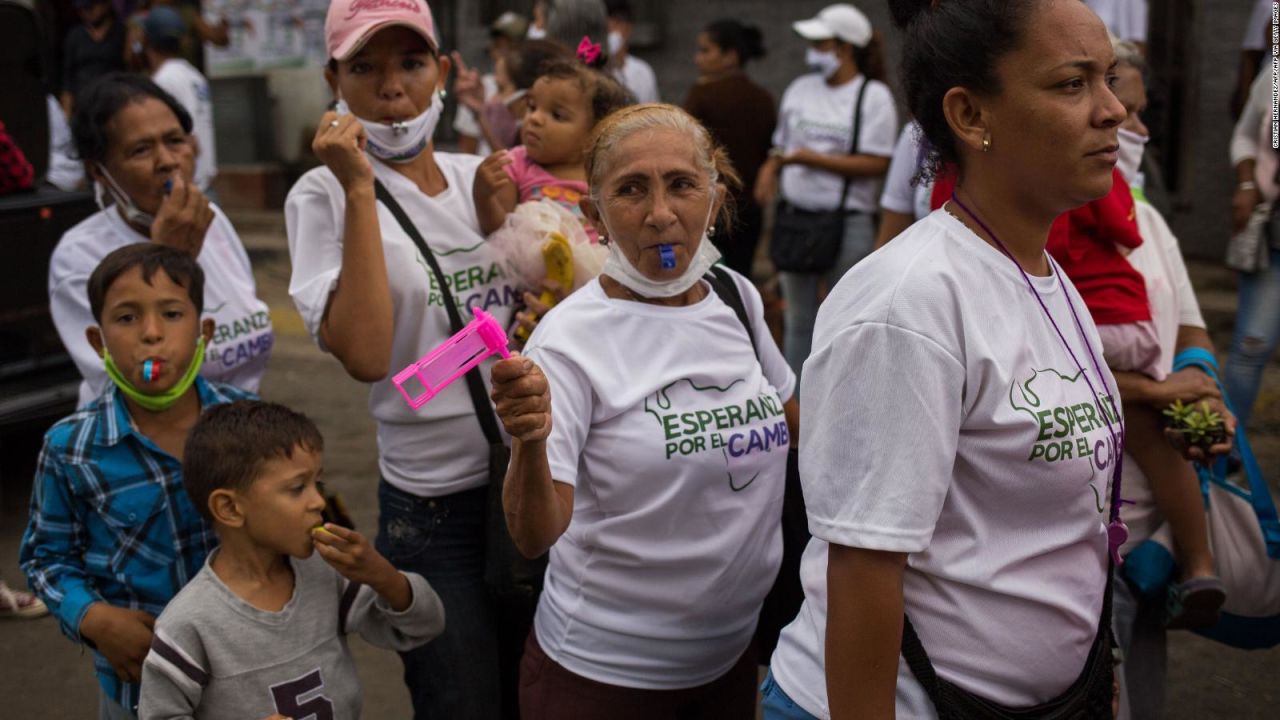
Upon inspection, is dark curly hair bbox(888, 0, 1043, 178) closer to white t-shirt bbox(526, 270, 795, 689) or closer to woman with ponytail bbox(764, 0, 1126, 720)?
woman with ponytail bbox(764, 0, 1126, 720)

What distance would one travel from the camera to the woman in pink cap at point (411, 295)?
300cm

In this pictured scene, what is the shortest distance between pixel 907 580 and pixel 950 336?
388mm

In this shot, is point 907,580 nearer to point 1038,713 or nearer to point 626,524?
point 1038,713

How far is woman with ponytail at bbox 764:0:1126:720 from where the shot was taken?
6.09ft

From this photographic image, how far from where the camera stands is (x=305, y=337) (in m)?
9.97

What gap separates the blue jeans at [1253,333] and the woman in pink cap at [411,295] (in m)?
3.84

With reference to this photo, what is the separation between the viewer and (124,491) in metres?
3.01

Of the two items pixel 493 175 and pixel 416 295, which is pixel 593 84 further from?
pixel 416 295

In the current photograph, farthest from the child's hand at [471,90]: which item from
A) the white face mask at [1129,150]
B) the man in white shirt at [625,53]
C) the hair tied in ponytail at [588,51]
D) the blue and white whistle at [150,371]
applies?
the man in white shirt at [625,53]

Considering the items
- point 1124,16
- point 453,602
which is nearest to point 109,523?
point 453,602

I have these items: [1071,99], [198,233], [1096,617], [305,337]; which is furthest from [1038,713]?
[305,337]

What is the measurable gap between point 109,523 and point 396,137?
1142mm

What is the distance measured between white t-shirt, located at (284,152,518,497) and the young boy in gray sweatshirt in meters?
0.23

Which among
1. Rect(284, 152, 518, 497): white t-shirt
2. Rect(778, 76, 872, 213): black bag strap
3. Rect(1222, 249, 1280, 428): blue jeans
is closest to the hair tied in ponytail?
Rect(284, 152, 518, 497): white t-shirt
